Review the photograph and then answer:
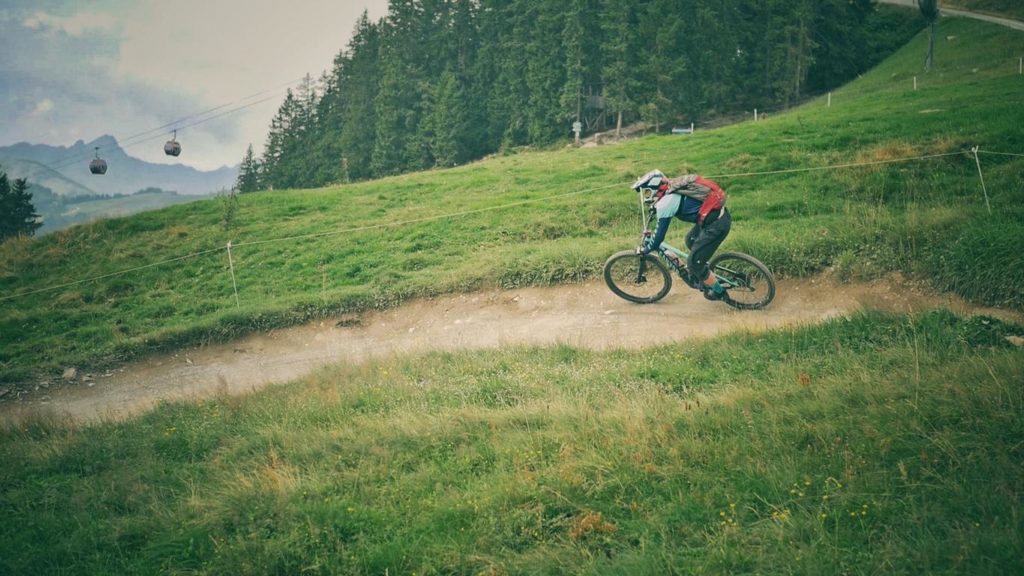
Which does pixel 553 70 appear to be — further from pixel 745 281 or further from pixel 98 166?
pixel 745 281

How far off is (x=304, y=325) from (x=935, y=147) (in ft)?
57.7

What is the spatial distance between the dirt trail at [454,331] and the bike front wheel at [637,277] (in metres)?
0.29

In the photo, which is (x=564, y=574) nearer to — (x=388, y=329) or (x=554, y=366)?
(x=554, y=366)

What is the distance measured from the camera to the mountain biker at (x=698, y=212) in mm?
10234

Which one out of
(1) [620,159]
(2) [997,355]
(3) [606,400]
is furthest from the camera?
(1) [620,159]

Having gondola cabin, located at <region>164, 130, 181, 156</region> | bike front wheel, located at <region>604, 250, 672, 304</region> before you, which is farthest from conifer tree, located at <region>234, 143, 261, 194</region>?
bike front wheel, located at <region>604, 250, 672, 304</region>

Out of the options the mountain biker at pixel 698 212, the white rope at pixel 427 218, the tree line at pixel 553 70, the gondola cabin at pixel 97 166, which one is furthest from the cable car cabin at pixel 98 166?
the mountain biker at pixel 698 212

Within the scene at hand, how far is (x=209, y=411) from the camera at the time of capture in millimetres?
9102

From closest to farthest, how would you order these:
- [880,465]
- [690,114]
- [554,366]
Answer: [880,465]
[554,366]
[690,114]

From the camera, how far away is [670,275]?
11422 millimetres

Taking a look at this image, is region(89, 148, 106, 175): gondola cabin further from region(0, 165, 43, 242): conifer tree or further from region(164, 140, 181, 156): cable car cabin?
region(0, 165, 43, 242): conifer tree

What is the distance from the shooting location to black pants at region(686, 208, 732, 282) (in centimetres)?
1027

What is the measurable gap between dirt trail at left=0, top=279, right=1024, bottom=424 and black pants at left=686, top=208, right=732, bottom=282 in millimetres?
873

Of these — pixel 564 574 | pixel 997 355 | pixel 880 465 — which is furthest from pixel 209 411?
pixel 997 355
